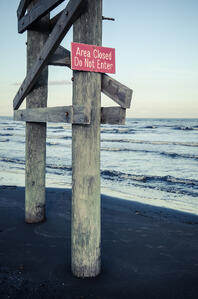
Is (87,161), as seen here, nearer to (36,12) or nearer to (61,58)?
(61,58)

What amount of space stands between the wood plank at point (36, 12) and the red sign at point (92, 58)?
0.78 meters

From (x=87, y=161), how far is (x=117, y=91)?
29.8 inches

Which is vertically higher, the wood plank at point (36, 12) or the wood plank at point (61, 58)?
the wood plank at point (36, 12)

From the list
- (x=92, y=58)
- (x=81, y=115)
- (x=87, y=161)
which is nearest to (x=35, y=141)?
(x=87, y=161)

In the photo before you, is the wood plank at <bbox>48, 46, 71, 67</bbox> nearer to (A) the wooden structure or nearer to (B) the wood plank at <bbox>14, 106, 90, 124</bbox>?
(A) the wooden structure

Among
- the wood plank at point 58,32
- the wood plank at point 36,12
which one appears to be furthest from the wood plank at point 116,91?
the wood plank at point 36,12

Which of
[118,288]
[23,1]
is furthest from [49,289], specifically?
[23,1]

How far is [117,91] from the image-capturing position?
2529 millimetres

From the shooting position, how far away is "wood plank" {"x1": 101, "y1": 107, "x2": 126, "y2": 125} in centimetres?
253

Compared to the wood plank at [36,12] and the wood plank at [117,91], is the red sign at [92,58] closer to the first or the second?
the wood plank at [117,91]

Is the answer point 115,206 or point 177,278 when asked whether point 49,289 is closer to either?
point 177,278

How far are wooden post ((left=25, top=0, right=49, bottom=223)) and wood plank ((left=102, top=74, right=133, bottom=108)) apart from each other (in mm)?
1893

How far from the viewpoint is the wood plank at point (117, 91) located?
2.46 metres

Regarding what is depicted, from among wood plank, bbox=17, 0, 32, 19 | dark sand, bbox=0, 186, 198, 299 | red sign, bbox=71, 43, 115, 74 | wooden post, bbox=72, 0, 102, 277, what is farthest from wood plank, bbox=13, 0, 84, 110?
dark sand, bbox=0, 186, 198, 299
